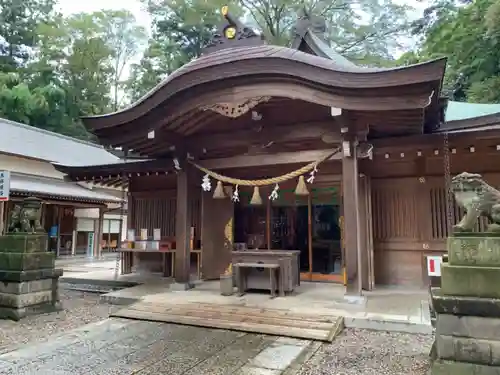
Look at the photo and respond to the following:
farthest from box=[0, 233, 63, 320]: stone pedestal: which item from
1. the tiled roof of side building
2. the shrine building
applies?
the tiled roof of side building

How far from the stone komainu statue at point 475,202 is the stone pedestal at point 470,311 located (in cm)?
14

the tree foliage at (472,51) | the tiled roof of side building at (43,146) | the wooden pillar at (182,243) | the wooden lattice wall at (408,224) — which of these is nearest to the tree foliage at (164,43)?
the tree foliage at (472,51)

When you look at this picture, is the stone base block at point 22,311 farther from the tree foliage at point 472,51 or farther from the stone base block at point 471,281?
the tree foliage at point 472,51

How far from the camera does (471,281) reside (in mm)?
3223

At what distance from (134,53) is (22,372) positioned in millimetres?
29876

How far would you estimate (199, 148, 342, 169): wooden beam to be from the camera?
6.35 metres

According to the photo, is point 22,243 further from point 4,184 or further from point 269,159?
point 269,159

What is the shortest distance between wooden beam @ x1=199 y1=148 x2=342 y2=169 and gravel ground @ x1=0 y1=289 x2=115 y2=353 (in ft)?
10.6

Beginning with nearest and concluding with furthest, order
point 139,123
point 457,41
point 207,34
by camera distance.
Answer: point 139,123 → point 457,41 → point 207,34

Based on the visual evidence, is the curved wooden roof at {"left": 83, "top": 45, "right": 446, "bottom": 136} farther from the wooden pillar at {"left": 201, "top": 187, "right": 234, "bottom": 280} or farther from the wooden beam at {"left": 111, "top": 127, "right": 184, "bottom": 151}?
the wooden pillar at {"left": 201, "top": 187, "right": 234, "bottom": 280}

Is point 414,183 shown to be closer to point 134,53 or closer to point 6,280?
point 6,280

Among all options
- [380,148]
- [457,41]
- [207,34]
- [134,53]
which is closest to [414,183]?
[380,148]

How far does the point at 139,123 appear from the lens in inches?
264

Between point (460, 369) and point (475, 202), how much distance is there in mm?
1449
